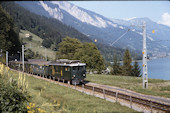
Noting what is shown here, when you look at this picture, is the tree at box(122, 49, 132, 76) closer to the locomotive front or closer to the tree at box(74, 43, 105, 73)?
the tree at box(74, 43, 105, 73)

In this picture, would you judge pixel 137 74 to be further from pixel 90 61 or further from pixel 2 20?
pixel 2 20

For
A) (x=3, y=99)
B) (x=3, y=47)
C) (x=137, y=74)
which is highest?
(x=3, y=47)

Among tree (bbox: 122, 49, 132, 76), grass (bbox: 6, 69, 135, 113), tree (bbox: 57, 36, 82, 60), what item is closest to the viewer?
grass (bbox: 6, 69, 135, 113)

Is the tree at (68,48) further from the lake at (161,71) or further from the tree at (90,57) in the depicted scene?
the lake at (161,71)

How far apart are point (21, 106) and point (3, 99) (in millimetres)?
760

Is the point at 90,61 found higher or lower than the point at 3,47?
lower

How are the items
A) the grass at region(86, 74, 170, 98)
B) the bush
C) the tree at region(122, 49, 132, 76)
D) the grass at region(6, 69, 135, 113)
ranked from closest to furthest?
the bush
the grass at region(6, 69, 135, 113)
the grass at region(86, 74, 170, 98)
the tree at region(122, 49, 132, 76)

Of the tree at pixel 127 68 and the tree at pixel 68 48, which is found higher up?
the tree at pixel 68 48

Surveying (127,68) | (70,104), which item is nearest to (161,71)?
(127,68)

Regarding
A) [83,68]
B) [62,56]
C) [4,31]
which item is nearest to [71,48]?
[62,56]

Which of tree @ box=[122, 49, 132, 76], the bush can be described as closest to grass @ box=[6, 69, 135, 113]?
the bush

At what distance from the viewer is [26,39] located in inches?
6560

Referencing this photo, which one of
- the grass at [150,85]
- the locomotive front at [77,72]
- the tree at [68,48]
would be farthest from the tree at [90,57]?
the locomotive front at [77,72]

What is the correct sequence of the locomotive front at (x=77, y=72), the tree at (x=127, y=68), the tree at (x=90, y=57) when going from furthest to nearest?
the tree at (x=127, y=68), the tree at (x=90, y=57), the locomotive front at (x=77, y=72)
